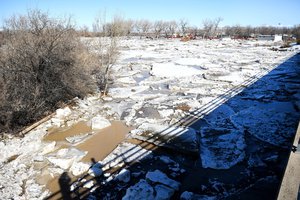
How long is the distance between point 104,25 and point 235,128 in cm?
871

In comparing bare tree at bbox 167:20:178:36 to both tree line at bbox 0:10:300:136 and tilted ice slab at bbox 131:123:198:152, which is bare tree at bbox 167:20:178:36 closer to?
tree line at bbox 0:10:300:136

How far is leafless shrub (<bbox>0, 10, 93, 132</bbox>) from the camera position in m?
8.70

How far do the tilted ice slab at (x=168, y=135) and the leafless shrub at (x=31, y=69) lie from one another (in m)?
4.34

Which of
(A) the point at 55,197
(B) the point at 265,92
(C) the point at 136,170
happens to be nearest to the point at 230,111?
(B) the point at 265,92

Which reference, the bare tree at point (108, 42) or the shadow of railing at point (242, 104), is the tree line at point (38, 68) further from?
the shadow of railing at point (242, 104)

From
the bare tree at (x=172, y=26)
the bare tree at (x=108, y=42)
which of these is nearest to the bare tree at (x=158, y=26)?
the bare tree at (x=172, y=26)

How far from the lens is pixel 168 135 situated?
7.88 m

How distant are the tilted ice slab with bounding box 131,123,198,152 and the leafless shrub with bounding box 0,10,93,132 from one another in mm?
4337

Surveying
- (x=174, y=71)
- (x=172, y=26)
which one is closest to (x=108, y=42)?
(x=174, y=71)

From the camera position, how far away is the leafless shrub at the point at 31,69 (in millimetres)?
8703

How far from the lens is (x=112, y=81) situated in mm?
16344

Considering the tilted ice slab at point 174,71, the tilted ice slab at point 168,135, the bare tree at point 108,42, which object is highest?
the bare tree at point 108,42

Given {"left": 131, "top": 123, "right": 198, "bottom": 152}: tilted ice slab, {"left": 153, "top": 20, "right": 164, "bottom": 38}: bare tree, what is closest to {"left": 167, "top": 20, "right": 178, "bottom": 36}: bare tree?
{"left": 153, "top": 20, "right": 164, "bottom": 38}: bare tree

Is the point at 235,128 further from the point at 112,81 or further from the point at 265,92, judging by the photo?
the point at 112,81
